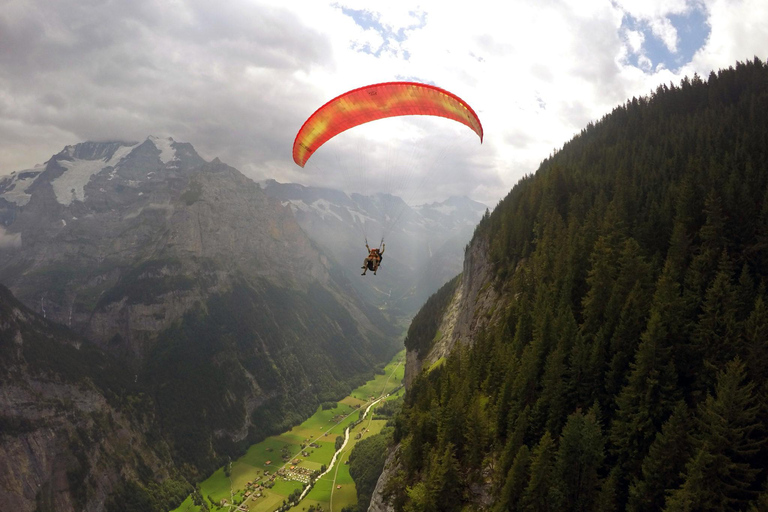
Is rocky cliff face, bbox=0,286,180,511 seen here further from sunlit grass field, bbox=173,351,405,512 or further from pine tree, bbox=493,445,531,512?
pine tree, bbox=493,445,531,512

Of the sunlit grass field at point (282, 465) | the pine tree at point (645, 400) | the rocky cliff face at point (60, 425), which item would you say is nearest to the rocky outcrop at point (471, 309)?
the pine tree at point (645, 400)

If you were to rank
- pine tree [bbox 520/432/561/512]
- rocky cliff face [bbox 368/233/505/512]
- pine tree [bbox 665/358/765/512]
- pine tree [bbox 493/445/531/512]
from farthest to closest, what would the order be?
rocky cliff face [bbox 368/233/505/512]
pine tree [bbox 493/445/531/512]
pine tree [bbox 520/432/561/512]
pine tree [bbox 665/358/765/512]

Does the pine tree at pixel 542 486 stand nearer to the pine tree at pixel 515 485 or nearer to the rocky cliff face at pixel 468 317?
the pine tree at pixel 515 485

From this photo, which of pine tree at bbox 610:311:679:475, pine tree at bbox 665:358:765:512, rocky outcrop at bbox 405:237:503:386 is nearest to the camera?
pine tree at bbox 665:358:765:512

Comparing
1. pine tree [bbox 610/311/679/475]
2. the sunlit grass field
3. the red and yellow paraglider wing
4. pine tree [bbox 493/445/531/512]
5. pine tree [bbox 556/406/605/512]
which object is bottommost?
the sunlit grass field

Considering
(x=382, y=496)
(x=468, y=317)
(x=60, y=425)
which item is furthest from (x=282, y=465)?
(x=382, y=496)

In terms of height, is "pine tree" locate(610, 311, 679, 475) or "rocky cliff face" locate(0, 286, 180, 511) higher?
"pine tree" locate(610, 311, 679, 475)

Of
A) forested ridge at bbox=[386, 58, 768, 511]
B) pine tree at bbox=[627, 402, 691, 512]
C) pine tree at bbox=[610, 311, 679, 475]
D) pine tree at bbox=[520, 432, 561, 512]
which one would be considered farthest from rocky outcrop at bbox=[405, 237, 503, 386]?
pine tree at bbox=[627, 402, 691, 512]

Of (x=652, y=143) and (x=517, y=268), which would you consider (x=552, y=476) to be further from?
(x=652, y=143)

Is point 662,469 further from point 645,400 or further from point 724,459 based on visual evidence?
point 645,400
